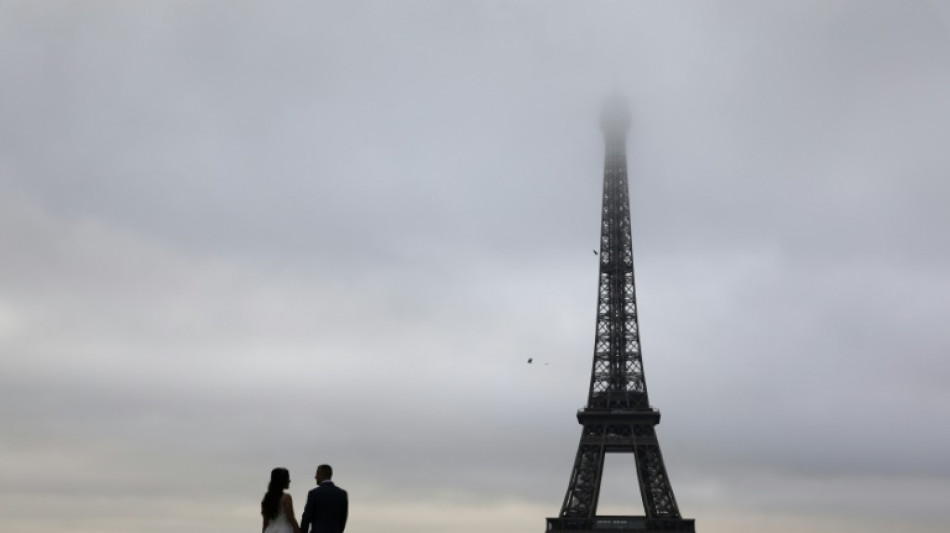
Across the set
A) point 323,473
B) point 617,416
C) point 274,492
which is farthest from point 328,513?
point 617,416

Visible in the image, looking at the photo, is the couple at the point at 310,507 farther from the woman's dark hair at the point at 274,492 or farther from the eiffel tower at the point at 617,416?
the eiffel tower at the point at 617,416

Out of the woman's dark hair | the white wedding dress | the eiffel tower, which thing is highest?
the eiffel tower

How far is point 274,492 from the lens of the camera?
2211 centimetres

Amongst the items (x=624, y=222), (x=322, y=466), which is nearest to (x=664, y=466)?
(x=624, y=222)

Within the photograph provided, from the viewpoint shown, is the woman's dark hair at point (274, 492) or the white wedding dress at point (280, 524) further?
the woman's dark hair at point (274, 492)

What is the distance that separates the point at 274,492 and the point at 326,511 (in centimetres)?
155

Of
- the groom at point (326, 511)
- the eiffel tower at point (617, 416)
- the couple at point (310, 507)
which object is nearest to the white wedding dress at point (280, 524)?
the couple at point (310, 507)

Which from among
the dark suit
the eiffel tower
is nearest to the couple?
the dark suit

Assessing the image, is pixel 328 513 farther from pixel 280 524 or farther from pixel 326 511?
pixel 280 524

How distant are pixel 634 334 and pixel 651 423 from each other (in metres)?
16.0

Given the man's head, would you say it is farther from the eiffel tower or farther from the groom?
the eiffel tower

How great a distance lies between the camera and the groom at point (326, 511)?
23.3 metres

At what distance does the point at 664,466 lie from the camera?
542 feet

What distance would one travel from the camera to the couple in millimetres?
21969
